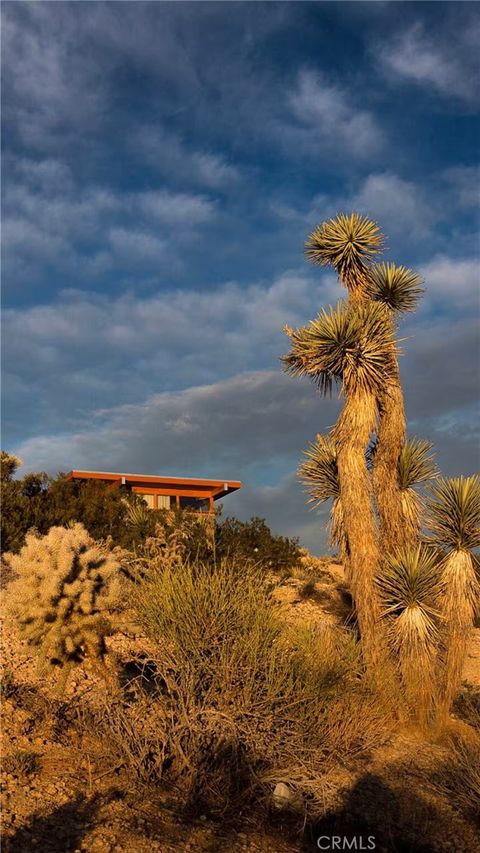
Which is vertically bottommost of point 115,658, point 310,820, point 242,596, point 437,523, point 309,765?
point 310,820

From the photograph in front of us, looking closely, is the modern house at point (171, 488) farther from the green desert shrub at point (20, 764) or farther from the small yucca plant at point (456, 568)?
the green desert shrub at point (20, 764)

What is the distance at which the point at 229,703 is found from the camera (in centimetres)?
886

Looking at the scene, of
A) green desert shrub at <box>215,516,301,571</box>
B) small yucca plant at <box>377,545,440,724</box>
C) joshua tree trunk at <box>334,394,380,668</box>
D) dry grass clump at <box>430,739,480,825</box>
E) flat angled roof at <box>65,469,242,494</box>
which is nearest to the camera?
dry grass clump at <box>430,739,480,825</box>

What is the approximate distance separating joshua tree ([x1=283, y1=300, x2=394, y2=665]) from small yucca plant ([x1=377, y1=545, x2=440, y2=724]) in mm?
443

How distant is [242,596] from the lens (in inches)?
374

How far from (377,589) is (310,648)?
3417 mm

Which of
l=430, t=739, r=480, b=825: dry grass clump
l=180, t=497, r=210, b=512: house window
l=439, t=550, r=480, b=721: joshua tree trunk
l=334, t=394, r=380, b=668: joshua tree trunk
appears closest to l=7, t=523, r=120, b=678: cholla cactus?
l=334, t=394, r=380, b=668: joshua tree trunk

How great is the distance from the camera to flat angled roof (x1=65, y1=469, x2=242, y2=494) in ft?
97.6

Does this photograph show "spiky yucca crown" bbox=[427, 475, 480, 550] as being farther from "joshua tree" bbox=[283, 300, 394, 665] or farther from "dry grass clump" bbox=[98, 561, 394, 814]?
"dry grass clump" bbox=[98, 561, 394, 814]

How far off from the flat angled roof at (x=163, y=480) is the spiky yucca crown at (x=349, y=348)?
16621 millimetres

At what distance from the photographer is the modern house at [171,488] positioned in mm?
30891

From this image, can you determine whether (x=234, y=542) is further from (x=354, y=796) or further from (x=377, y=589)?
(x=354, y=796)

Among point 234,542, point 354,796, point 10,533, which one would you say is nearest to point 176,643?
point 354,796

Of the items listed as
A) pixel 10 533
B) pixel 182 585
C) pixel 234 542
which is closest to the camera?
pixel 182 585
